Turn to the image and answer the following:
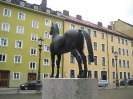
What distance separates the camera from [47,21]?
39844 millimetres

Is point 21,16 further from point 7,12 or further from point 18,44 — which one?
point 18,44

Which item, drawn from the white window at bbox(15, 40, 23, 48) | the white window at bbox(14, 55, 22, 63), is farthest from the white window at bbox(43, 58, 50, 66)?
the white window at bbox(15, 40, 23, 48)

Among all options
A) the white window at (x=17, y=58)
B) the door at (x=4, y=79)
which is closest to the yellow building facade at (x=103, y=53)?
the white window at (x=17, y=58)

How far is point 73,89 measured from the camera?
4.67m

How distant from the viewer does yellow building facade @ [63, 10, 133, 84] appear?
41.8 meters

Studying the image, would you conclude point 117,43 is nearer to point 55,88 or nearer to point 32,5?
point 32,5

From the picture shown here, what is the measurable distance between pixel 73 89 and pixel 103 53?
45.6 meters

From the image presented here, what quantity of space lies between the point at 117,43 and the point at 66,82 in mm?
51714

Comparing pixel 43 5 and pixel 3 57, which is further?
pixel 43 5

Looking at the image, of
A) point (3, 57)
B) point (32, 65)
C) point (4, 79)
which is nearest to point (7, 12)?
point (3, 57)

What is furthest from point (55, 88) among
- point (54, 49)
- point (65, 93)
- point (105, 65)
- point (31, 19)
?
point (105, 65)

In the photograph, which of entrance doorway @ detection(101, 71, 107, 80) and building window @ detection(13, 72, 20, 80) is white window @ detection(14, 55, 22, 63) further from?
entrance doorway @ detection(101, 71, 107, 80)

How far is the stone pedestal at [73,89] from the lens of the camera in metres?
4.66

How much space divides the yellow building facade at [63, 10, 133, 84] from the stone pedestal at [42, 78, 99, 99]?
111ft
